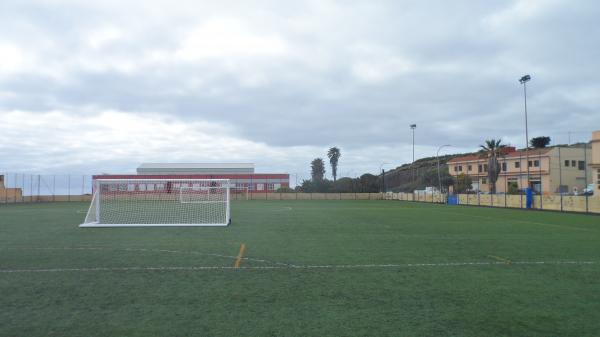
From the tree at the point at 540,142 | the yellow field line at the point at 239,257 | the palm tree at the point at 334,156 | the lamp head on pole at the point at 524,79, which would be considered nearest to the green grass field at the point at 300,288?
the yellow field line at the point at 239,257

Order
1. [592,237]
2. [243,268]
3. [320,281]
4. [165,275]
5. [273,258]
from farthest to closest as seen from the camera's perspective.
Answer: [592,237] < [273,258] < [243,268] < [165,275] < [320,281]

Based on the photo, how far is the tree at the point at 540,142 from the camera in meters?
101

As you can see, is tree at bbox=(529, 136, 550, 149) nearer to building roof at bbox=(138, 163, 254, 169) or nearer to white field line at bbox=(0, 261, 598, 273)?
building roof at bbox=(138, 163, 254, 169)

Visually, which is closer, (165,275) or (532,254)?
(165,275)

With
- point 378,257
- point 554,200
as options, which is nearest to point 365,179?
point 554,200

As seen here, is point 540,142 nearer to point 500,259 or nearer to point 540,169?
point 540,169

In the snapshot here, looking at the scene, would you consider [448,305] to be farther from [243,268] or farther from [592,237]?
[592,237]

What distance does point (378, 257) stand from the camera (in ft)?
37.2

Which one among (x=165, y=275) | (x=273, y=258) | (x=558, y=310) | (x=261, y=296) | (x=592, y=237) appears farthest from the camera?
(x=592, y=237)

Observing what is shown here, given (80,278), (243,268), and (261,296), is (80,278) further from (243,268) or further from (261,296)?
(261,296)

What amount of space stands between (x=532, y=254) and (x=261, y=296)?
758 centimetres

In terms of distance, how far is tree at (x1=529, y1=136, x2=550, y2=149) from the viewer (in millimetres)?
101113

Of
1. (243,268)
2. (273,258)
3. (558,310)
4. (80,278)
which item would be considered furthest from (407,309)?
(80,278)

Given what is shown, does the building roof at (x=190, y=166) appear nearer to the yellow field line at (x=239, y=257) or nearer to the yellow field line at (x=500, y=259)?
the yellow field line at (x=239, y=257)
